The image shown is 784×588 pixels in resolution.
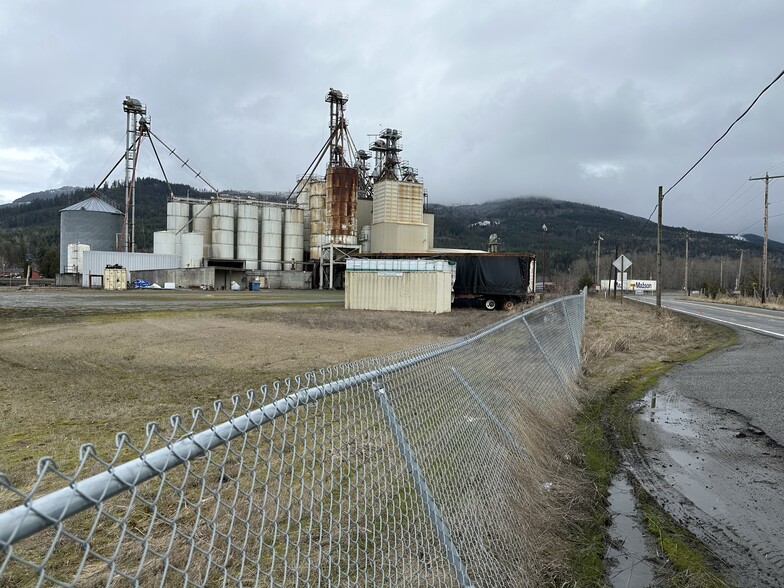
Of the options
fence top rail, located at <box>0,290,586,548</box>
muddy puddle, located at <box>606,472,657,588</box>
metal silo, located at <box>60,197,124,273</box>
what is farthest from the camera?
Result: metal silo, located at <box>60,197,124,273</box>

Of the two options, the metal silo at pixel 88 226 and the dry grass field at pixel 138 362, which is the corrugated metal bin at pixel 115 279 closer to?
the metal silo at pixel 88 226

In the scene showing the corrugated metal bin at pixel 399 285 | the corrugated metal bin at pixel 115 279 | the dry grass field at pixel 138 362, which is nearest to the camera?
the dry grass field at pixel 138 362

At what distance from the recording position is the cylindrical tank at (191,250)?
59.3 metres

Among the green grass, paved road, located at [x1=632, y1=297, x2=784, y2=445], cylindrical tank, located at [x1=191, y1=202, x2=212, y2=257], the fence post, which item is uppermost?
cylindrical tank, located at [x1=191, y1=202, x2=212, y2=257]

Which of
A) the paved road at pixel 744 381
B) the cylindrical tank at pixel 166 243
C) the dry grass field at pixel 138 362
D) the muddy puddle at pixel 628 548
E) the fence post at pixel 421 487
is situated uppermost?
the cylindrical tank at pixel 166 243

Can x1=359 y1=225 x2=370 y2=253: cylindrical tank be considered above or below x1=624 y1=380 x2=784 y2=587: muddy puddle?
above

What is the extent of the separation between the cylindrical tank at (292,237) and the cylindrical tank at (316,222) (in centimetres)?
200

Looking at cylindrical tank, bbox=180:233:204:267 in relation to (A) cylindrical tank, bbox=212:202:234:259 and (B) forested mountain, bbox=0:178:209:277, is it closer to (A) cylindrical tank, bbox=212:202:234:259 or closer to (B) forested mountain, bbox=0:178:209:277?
(A) cylindrical tank, bbox=212:202:234:259

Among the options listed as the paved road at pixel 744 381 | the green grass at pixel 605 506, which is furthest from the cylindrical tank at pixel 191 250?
the green grass at pixel 605 506

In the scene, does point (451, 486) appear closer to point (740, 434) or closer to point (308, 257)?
point (740, 434)

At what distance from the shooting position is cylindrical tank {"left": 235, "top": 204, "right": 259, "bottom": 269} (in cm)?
6238

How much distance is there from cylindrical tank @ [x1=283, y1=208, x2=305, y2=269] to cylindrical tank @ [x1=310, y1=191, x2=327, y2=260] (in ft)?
6.57

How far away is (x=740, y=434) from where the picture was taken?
22.9ft

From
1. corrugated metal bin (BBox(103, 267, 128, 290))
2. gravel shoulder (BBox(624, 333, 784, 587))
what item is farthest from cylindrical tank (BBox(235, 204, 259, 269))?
gravel shoulder (BBox(624, 333, 784, 587))
